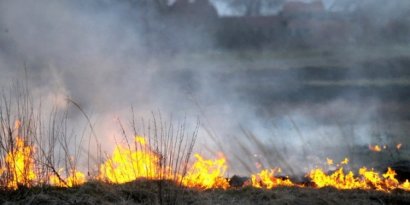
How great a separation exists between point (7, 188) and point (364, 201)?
21.4 feet

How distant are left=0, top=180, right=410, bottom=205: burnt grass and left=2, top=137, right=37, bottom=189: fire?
0.22 m

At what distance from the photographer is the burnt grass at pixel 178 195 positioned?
712 centimetres

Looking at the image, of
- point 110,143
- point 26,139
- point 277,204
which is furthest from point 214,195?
point 110,143

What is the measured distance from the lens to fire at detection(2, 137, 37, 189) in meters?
7.52

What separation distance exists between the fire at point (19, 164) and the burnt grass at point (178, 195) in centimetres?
22

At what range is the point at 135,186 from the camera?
26.8 ft

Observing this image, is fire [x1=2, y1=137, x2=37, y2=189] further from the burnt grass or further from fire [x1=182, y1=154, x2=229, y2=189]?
fire [x1=182, y1=154, x2=229, y2=189]

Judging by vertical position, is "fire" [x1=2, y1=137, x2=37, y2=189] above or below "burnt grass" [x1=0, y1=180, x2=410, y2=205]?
above

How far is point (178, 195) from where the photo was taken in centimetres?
739

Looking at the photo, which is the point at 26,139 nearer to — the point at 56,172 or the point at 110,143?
the point at 56,172

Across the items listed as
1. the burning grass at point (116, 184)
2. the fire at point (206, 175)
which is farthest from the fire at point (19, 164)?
the fire at point (206, 175)

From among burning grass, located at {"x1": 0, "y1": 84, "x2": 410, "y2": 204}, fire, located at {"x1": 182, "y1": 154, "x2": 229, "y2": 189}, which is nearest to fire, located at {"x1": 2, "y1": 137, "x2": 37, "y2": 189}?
burning grass, located at {"x1": 0, "y1": 84, "x2": 410, "y2": 204}

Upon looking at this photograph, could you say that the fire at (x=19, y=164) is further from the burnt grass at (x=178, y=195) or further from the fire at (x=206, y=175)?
the fire at (x=206, y=175)

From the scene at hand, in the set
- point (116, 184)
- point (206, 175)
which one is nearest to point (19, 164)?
point (116, 184)
